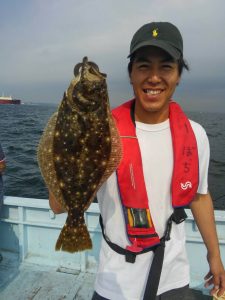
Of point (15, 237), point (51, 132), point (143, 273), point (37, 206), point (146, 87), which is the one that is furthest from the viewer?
point (15, 237)

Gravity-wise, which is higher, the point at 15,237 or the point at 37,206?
the point at 37,206

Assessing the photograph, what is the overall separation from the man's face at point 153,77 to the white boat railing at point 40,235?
9.46 feet

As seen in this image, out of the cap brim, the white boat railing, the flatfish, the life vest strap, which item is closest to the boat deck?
the white boat railing

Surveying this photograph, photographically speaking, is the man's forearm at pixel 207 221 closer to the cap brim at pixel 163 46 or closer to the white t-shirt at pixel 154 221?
the white t-shirt at pixel 154 221

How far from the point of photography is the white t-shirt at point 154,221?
2674mm

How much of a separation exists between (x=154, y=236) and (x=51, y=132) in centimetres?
129

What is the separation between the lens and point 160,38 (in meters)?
2.46

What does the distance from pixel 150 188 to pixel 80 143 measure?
882mm

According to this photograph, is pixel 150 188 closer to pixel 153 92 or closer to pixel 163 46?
pixel 153 92

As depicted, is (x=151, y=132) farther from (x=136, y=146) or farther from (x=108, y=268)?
(x=108, y=268)

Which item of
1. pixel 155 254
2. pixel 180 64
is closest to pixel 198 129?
pixel 180 64

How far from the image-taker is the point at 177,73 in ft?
Result: 8.52

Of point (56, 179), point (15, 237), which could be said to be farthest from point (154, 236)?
point (15, 237)

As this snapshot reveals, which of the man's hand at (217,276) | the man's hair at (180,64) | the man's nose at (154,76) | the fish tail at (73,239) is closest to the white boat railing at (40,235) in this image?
the man's hand at (217,276)
